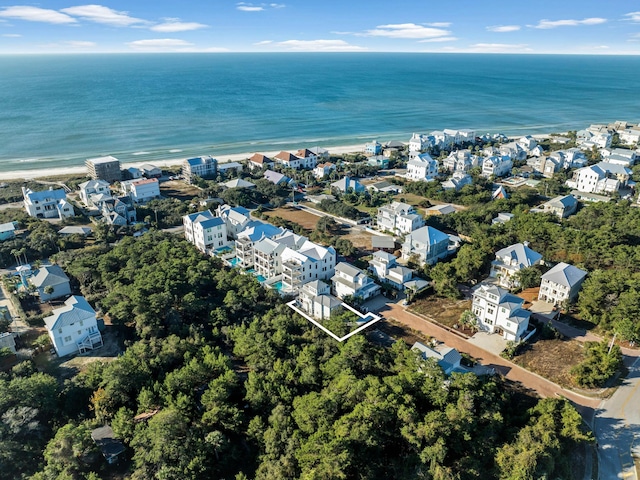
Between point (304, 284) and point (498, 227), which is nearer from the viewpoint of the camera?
point (304, 284)

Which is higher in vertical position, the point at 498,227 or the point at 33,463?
the point at 498,227

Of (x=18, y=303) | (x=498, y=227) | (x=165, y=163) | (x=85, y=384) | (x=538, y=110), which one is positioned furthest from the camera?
(x=538, y=110)

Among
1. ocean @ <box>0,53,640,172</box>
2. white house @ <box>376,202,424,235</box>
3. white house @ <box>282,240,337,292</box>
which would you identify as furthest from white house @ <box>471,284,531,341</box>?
ocean @ <box>0,53,640,172</box>

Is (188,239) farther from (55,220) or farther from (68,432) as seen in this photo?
(68,432)

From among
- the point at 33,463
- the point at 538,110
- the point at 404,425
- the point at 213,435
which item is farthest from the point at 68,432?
the point at 538,110

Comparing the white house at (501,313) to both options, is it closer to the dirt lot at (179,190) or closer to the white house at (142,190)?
the dirt lot at (179,190)

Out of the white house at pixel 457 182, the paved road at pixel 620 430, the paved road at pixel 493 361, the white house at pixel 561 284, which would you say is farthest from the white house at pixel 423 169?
the paved road at pixel 620 430
